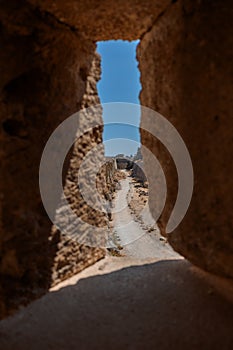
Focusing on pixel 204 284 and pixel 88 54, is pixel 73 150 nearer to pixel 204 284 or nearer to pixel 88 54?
pixel 88 54

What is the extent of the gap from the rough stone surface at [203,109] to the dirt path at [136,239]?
1508mm

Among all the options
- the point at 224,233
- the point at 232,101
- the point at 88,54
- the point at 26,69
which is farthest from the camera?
the point at 88,54

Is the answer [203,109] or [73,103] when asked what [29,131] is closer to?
[73,103]

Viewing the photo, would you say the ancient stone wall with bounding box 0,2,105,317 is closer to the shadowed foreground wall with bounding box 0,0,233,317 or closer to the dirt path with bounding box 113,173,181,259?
the shadowed foreground wall with bounding box 0,0,233,317

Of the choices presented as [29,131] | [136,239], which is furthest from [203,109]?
[136,239]

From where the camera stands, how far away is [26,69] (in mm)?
2682

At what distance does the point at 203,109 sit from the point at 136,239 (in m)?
4.96

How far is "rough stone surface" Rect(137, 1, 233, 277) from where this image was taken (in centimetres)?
227

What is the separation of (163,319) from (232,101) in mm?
1782

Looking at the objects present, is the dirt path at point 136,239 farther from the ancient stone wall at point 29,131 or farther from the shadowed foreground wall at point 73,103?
the ancient stone wall at point 29,131

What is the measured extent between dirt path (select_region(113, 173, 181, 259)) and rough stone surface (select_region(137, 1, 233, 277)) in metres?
1.51

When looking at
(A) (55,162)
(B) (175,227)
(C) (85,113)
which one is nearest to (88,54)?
(C) (85,113)

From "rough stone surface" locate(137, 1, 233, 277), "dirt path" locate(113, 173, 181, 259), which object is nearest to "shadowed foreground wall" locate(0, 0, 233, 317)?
"rough stone surface" locate(137, 1, 233, 277)

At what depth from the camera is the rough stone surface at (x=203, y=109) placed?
7.45 feet
